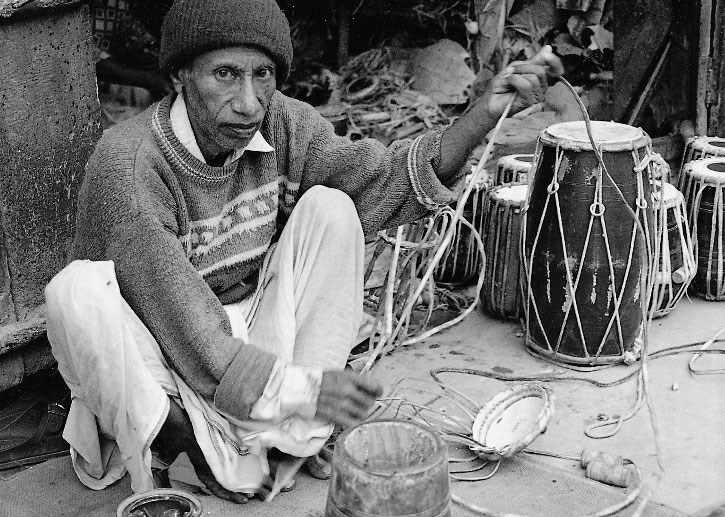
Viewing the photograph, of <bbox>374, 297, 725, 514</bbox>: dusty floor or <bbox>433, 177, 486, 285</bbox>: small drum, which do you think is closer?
<bbox>374, 297, 725, 514</bbox>: dusty floor

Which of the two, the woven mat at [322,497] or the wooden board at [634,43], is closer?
the woven mat at [322,497]

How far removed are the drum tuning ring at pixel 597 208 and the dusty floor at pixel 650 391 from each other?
550 mm

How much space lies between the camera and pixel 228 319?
8.08ft

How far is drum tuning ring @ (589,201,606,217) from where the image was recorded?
313cm

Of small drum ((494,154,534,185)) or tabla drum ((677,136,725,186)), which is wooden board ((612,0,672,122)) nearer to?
tabla drum ((677,136,725,186))

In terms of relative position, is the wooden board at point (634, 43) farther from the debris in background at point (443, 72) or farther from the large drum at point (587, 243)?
the large drum at point (587, 243)

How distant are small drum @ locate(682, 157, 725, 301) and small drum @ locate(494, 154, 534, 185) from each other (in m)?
0.64

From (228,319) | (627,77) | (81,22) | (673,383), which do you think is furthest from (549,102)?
(228,319)

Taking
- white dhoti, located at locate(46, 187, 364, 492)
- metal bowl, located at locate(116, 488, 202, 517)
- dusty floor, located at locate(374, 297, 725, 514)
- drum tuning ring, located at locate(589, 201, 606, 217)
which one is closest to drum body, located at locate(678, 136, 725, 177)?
dusty floor, located at locate(374, 297, 725, 514)

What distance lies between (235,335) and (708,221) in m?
2.08

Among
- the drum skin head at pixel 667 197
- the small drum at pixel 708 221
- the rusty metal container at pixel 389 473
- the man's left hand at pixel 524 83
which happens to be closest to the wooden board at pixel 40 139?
the man's left hand at pixel 524 83

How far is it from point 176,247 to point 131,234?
11cm

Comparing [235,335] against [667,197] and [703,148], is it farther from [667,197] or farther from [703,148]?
[703,148]

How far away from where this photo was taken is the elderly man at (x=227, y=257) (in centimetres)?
233
